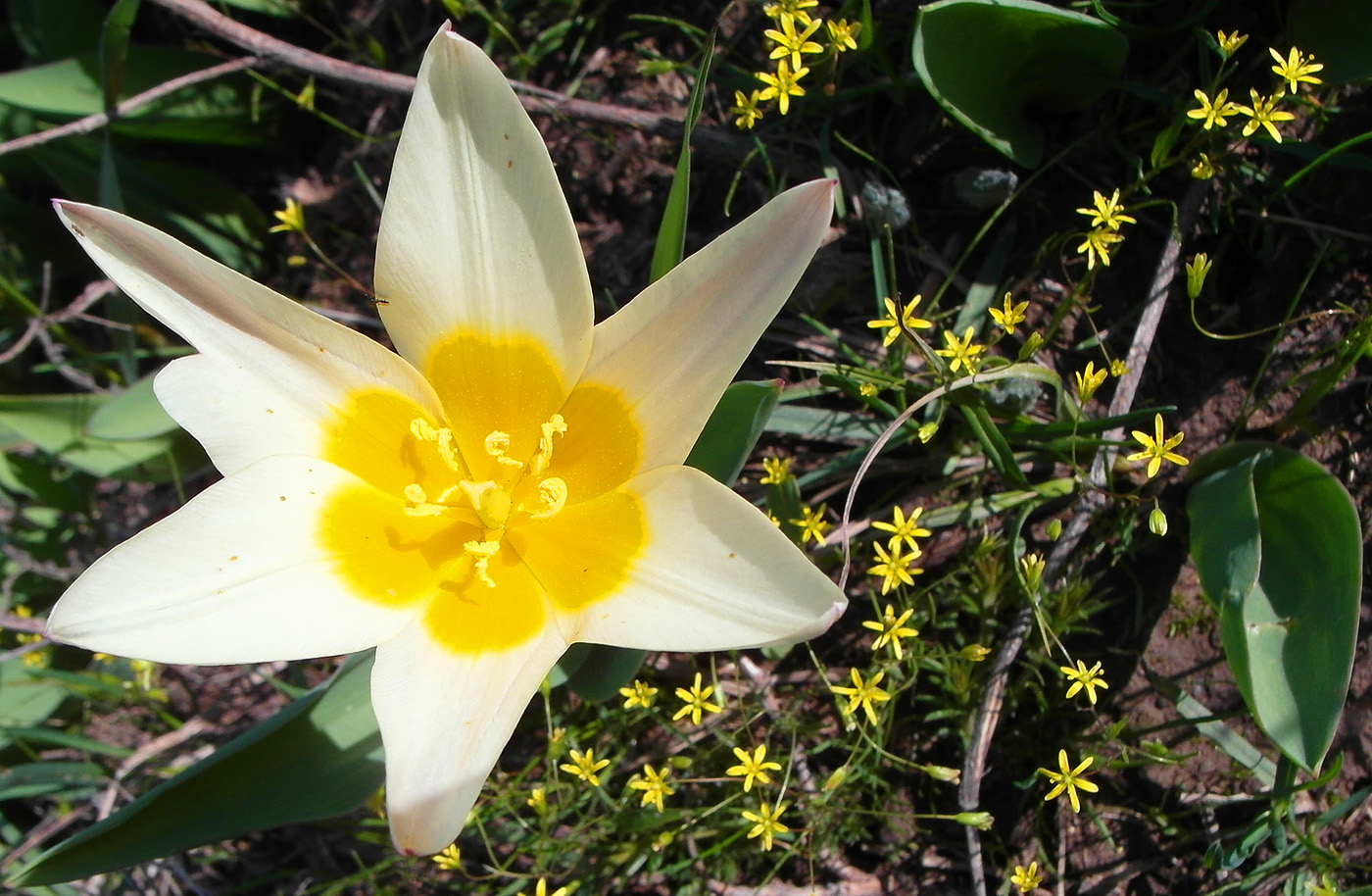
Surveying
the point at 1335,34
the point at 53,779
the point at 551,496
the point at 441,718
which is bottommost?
the point at 53,779

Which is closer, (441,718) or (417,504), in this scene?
(441,718)

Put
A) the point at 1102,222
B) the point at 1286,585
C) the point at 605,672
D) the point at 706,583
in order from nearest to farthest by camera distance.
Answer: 1. the point at 706,583
2. the point at 1286,585
3. the point at 605,672
4. the point at 1102,222

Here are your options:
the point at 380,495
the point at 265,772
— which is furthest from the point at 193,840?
the point at 380,495

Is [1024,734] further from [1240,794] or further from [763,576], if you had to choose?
[763,576]

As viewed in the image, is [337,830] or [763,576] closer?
[763,576]

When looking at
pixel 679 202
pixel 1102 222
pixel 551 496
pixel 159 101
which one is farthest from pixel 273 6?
pixel 1102 222

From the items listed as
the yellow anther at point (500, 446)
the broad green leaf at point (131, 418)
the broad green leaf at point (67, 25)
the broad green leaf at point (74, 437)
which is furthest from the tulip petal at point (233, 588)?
the broad green leaf at point (67, 25)

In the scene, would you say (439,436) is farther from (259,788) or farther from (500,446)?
(259,788)

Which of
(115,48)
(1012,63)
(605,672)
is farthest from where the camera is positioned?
(115,48)
